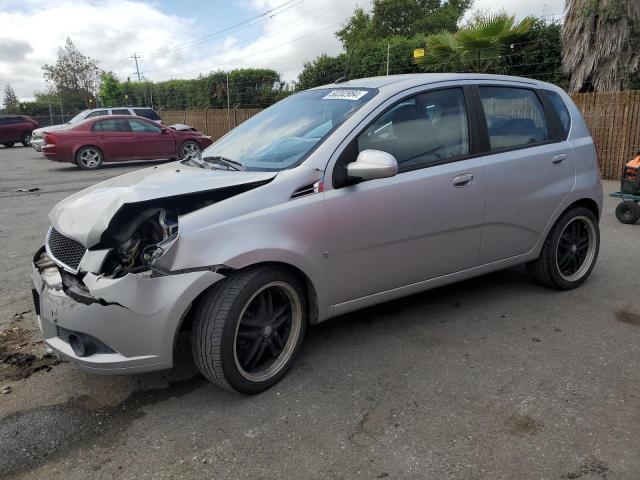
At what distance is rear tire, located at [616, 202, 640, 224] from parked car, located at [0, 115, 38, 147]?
28423 mm

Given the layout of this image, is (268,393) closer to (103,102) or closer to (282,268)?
(282,268)

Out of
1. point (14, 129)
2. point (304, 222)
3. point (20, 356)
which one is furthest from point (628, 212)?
point (14, 129)

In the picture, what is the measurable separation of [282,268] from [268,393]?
0.73m

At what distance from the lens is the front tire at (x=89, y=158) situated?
15.4 meters

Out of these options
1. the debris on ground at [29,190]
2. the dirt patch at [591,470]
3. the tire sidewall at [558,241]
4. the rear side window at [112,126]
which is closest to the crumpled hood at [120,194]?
the dirt patch at [591,470]

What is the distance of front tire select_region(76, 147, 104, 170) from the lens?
1539 centimetres

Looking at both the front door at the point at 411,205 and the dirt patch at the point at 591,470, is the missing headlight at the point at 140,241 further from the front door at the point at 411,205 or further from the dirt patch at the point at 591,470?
the dirt patch at the point at 591,470

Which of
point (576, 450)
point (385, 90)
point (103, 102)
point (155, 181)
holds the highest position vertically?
point (103, 102)

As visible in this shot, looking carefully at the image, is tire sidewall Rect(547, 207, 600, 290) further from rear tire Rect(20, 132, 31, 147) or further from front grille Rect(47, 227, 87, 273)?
rear tire Rect(20, 132, 31, 147)

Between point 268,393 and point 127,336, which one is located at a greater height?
point 127,336

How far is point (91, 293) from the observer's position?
272 centimetres

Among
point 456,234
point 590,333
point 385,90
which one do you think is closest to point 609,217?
point 590,333

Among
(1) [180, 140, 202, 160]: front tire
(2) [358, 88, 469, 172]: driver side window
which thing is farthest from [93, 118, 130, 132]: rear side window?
(2) [358, 88, 469, 172]: driver side window

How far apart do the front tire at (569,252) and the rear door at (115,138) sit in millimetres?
13740
